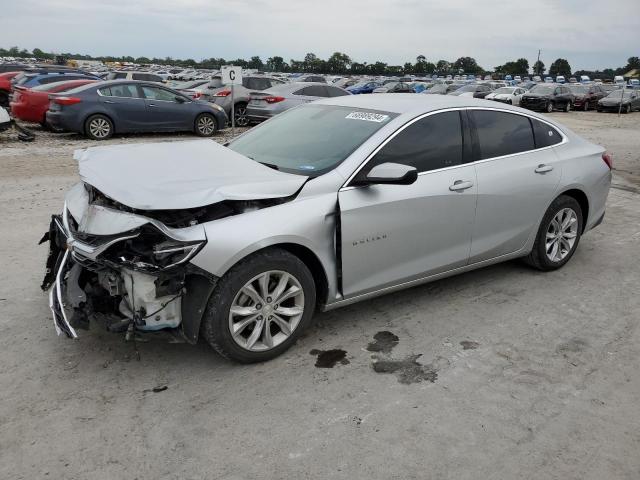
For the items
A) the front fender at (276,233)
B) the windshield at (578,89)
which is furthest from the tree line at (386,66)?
the front fender at (276,233)

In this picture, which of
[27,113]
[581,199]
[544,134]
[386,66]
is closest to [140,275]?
[544,134]

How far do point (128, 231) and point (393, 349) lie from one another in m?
1.91

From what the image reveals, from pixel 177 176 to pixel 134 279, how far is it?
2.43ft

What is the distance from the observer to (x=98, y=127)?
14070 mm

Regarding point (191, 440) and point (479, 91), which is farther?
point (479, 91)

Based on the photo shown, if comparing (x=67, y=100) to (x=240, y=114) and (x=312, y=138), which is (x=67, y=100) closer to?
(x=240, y=114)

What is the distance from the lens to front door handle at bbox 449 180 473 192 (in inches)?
173

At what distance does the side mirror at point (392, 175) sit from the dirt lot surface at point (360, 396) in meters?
1.12

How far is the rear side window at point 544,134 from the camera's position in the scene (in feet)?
17.2

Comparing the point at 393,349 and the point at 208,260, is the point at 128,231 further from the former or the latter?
the point at 393,349

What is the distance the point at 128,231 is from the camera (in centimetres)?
329

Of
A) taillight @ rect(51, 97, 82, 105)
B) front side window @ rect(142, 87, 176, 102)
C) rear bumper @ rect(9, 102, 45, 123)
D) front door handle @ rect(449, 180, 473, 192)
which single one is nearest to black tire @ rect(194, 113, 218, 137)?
front side window @ rect(142, 87, 176, 102)

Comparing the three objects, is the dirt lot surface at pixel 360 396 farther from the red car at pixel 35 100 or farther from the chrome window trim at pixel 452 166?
the red car at pixel 35 100

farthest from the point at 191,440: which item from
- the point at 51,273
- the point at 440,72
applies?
the point at 440,72
